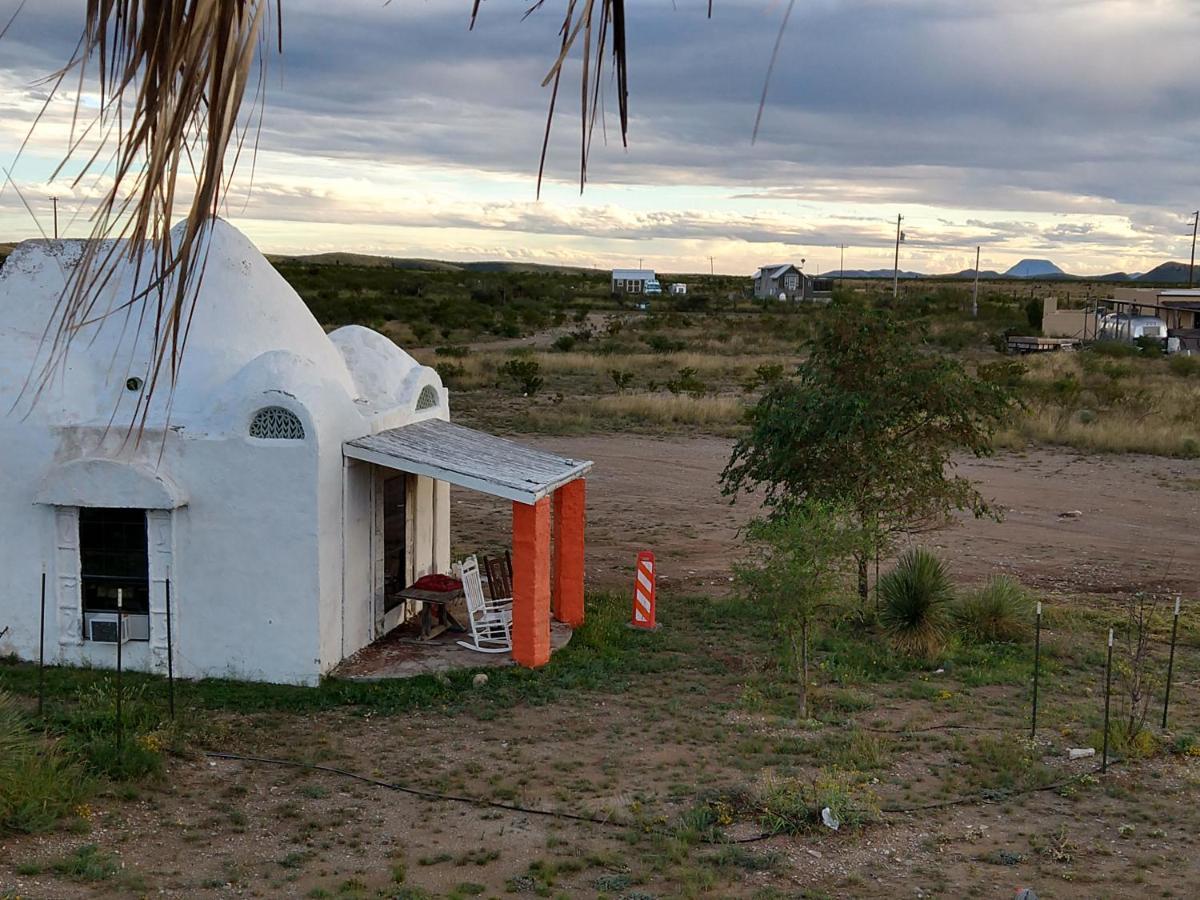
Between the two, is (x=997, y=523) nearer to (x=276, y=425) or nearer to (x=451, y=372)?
(x=276, y=425)

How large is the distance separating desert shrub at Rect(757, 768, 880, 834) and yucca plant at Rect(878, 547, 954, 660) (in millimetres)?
4221

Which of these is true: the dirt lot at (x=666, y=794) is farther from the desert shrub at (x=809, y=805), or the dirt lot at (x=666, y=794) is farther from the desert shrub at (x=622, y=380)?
the desert shrub at (x=622, y=380)

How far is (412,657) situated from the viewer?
11945mm

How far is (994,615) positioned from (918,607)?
4.21ft

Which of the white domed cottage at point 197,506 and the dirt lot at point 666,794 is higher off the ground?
the white domed cottage at point 197,506

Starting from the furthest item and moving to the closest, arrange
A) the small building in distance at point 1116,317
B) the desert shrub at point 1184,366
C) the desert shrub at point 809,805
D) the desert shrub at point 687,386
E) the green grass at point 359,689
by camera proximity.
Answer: the small building in distance at point 1116,317, the desert shrub at point 1184,366, the desert shrub at point 687,386, the green grass at point 359,689, the desert shrub at point 809,805

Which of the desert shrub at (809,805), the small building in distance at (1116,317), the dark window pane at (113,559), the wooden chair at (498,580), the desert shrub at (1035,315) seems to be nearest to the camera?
the desert shrub at (809,805)

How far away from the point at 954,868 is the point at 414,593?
6480 mm

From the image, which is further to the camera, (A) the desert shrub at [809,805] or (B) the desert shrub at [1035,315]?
(B) the desert shrub at [1035,315]

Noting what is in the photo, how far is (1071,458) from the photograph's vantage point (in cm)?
2652

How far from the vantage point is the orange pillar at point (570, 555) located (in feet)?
44.1

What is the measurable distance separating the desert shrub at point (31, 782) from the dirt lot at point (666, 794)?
7.2 inches

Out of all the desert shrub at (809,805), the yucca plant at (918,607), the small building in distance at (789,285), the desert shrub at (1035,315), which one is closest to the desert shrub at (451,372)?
the yucca plant at (918,607)

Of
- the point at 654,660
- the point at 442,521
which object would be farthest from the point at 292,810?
the point at 442,521
